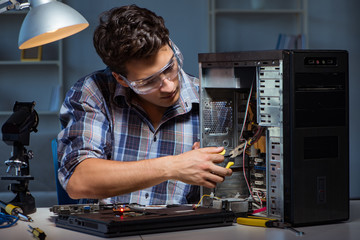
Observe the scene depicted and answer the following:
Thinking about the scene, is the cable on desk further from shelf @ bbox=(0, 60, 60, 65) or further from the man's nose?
shelf @ bbox=(0, 60, 60, 65)

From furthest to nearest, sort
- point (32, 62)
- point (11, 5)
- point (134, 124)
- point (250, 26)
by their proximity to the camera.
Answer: point (250, 26) → point (32, 62) → point (134, 124) → point (11, 5)

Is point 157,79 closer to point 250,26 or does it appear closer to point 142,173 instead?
point 142,173

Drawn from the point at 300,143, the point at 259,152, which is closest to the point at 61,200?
the point at 259,152

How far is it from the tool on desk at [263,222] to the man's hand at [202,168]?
0.43 ft

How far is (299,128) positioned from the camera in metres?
1.24

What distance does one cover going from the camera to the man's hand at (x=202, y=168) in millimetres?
1378

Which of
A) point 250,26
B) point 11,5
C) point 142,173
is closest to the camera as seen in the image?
point 142,173

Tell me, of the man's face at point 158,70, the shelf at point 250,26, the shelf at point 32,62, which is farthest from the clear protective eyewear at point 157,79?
the shelf at point 250,26

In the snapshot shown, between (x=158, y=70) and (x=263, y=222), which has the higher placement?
(x=158, y=70)

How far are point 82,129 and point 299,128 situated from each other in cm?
71

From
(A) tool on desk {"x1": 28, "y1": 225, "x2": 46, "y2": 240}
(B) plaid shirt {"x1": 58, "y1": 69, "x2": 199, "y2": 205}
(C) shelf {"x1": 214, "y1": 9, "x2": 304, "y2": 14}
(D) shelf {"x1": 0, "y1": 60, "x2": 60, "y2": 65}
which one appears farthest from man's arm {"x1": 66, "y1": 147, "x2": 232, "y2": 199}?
(C) shelf {"x1": 214, "y1": 9, "x2": 304, "y2": 14}

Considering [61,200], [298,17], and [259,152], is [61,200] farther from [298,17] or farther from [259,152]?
[298,17]

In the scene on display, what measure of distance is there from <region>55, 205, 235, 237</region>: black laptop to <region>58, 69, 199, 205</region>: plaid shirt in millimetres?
451

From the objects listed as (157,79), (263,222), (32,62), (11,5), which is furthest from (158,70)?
(32,62)
